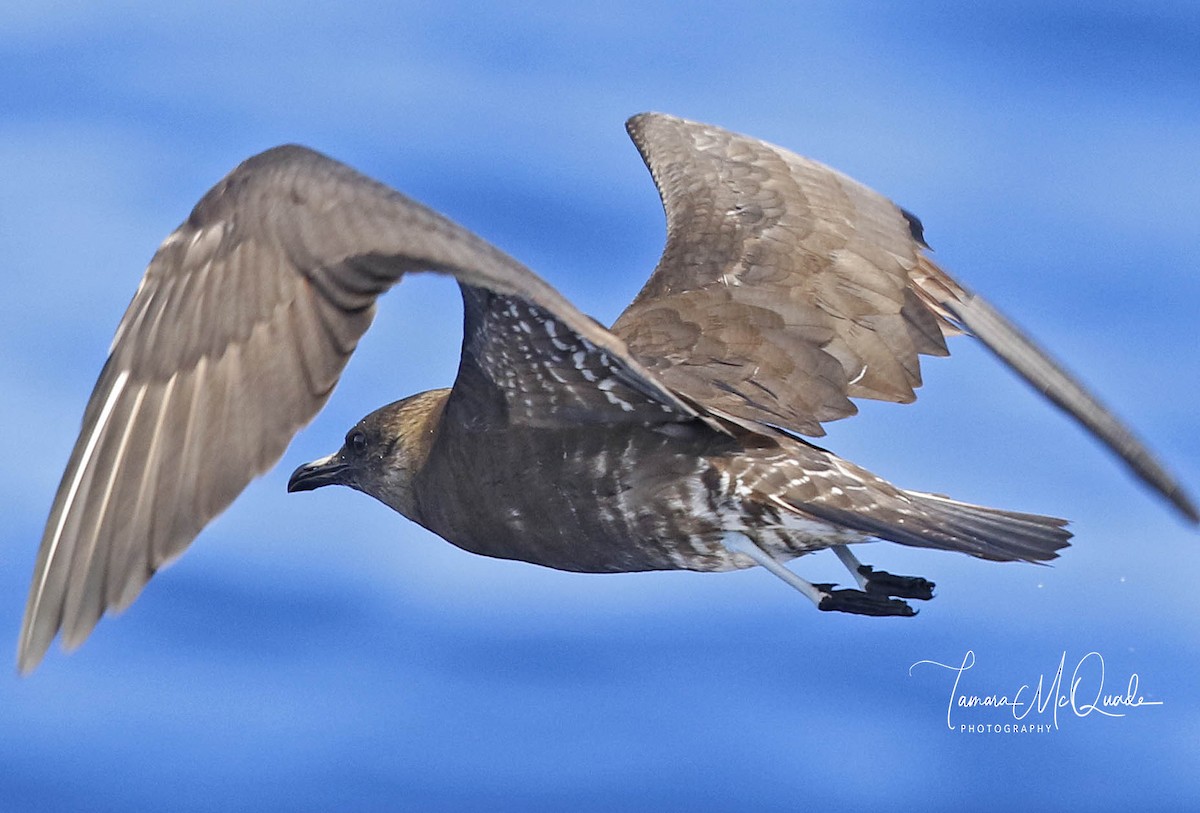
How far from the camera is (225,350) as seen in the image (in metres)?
5.50

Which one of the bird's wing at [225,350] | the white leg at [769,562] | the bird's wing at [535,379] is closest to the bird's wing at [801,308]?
the bird's wing at [535,379]

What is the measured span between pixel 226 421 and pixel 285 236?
585 mm

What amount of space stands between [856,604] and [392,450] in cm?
200

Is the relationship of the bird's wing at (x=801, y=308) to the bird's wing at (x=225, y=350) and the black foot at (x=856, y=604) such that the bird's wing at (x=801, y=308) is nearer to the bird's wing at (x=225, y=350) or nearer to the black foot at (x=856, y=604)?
the black foot at (x=856, y=604)

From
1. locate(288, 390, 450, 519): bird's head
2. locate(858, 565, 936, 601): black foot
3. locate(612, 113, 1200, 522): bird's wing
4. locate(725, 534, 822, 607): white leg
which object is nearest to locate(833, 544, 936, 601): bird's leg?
locate(858, 565, 936, 601): black foot

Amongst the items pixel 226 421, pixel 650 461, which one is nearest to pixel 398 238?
pixel 226 421

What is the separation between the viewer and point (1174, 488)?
6387mm

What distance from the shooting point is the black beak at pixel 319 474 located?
303 inches

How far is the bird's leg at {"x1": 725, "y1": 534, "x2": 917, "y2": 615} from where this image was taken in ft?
21.3

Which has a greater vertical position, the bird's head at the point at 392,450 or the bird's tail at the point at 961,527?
the bird's head at the point at 392,450

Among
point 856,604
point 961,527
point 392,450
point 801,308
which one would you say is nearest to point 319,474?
point 392,450

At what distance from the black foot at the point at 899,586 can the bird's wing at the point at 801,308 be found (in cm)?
62

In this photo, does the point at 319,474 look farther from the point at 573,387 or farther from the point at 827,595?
the point at 827,595

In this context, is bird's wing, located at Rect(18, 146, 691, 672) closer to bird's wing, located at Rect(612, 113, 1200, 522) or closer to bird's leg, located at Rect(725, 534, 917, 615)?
bird's leg, located at Rect(725, 534, 917, 615)
